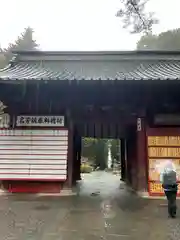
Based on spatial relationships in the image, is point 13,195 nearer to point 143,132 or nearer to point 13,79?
point 13,79

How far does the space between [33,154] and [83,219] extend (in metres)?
4.56

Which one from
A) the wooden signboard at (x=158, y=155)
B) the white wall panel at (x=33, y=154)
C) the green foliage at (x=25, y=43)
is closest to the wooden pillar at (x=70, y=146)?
the white wall panel at (x=33, y=154)

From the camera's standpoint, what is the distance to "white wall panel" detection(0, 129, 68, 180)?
11211 millimetres

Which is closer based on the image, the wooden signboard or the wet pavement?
the wet pavement

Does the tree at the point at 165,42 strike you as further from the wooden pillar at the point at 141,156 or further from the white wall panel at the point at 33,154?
the white wall panel at the point at 33,154

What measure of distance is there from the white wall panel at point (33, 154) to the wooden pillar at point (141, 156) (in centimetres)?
268

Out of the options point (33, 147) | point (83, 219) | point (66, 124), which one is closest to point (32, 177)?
point (33, 147)

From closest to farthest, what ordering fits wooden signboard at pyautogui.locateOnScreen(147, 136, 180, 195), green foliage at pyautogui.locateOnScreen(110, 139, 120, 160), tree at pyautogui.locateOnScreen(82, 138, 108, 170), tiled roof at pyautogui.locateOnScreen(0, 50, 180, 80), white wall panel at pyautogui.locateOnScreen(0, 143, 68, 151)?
1. wooden signboard at pyautogui.locateOnScreen(147, 136, 180, 195)
2. white wall panel at pyautogui.locateOnScreen(0, 143, 68, 151)
3. tiled roof at pyautogui.locateOnScreen(0, 50, 180, 80)
4. tree at pyautogui.locateOnScreen(82, 138, 108, 170)
5. green foliage at pyautogui.locateOnScreen(110, 139, 120, 160)

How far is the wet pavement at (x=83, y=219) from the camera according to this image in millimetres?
5957

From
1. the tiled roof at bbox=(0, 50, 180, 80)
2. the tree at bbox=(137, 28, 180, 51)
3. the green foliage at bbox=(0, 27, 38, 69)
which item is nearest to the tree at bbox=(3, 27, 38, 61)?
the green foliage at bbox=(0, 27, 38, 69)

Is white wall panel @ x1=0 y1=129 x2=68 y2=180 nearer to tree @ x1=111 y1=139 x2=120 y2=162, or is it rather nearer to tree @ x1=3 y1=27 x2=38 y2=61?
tree @ x1=111 y1=139 x2=120 y2=162

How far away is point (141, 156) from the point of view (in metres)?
11.3

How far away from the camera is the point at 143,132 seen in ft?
37.2

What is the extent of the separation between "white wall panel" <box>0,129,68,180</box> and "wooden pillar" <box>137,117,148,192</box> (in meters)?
2.68
